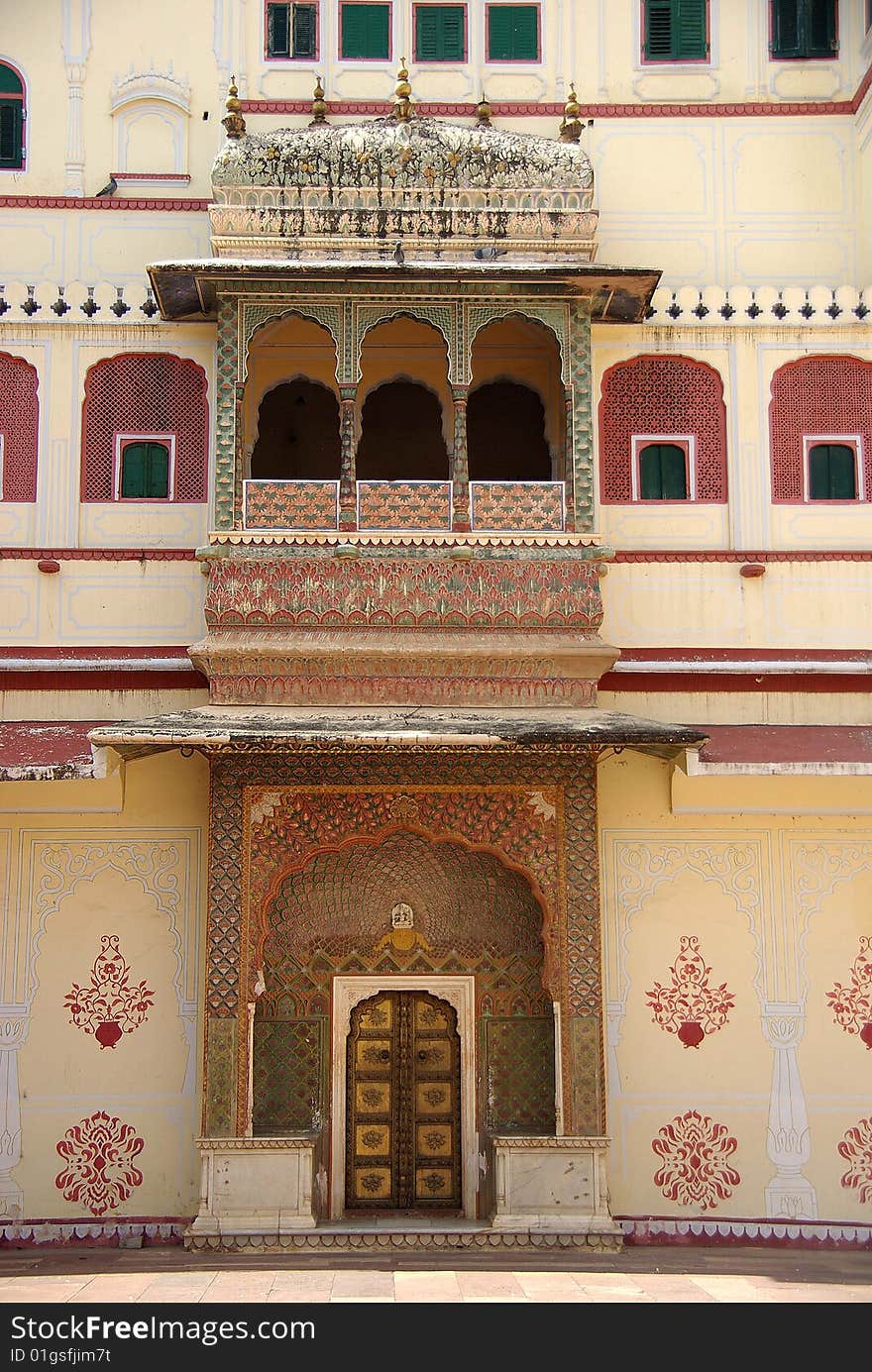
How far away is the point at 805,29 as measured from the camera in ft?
39.2

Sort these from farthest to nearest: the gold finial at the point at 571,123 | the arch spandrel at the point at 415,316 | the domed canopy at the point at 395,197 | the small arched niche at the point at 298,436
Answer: the small arched niche at the point at 298,436 → the gold finial at the point at 571,123 → the domed canopy at the point at 395,197 → the arch spandrel at the point at 415,316

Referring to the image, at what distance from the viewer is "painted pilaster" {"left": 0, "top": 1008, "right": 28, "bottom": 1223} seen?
988 centimetres

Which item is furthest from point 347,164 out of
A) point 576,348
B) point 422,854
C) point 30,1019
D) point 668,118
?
point 30,1019

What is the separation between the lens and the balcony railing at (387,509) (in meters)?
10.2

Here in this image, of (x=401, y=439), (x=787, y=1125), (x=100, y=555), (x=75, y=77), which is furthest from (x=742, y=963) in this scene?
(x=75, y=77)

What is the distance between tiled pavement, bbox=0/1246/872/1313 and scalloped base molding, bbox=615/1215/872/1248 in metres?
0.09

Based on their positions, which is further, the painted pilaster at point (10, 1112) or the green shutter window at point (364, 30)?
the green shutter window at point (364, 30)

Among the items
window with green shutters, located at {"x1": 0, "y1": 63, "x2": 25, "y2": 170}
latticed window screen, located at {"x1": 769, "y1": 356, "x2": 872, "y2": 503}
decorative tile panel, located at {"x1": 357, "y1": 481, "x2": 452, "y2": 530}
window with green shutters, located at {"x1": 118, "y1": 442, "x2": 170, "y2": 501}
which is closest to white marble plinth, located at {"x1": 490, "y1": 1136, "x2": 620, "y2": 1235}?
decorative tile panel, located at {"x1": 357, "y1": 481, "x2": 452, "y2": 530}

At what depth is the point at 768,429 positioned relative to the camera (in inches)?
431

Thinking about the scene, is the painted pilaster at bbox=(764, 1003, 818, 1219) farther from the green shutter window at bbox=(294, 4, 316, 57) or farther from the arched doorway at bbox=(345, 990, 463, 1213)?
the green shutter window at bbox=(294, 4, 316, 57)

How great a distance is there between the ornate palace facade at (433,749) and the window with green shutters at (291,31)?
3.69ft

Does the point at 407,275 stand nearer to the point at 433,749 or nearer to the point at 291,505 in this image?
the point at 291,505

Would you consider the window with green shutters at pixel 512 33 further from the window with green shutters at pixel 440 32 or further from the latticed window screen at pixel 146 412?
the latticed window screen at pixel 146 412

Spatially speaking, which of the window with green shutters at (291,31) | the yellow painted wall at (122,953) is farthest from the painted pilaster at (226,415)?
the window with green shutters at (291,31)
